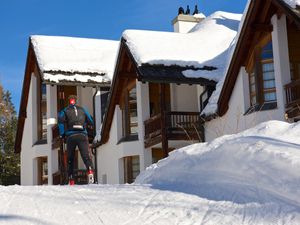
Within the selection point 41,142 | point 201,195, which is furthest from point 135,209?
point 41,142

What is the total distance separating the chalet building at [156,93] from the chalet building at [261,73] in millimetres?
1616

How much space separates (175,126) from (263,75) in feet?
12.7

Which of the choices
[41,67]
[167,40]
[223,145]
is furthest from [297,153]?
[41,67]

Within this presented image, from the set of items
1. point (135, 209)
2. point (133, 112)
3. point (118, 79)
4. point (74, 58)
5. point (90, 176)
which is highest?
point (74, 58)

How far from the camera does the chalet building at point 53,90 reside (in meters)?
23.7

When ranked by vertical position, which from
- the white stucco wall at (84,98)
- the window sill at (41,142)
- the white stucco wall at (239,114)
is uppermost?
the white stucco wall at (84,98)

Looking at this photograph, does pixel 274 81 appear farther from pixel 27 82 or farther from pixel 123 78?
pixel 27 82

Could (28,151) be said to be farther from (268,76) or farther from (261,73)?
(268,76)

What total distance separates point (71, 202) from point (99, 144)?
16593 millimetres

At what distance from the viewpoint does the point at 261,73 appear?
51.6ft

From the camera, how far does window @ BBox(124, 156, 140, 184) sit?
2105 centimetres

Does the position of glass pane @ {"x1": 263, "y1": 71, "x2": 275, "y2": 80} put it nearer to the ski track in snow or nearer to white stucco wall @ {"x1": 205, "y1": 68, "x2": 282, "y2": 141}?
white stucco wall @ {"x1": 205, "y1": 68, "x2": 282, "y2": 141}

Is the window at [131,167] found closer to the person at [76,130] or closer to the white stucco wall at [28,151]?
the white stucco wall at [28,151]

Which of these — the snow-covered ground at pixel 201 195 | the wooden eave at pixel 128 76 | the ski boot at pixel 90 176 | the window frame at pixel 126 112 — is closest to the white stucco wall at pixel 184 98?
the window frame at pixel 126 112
